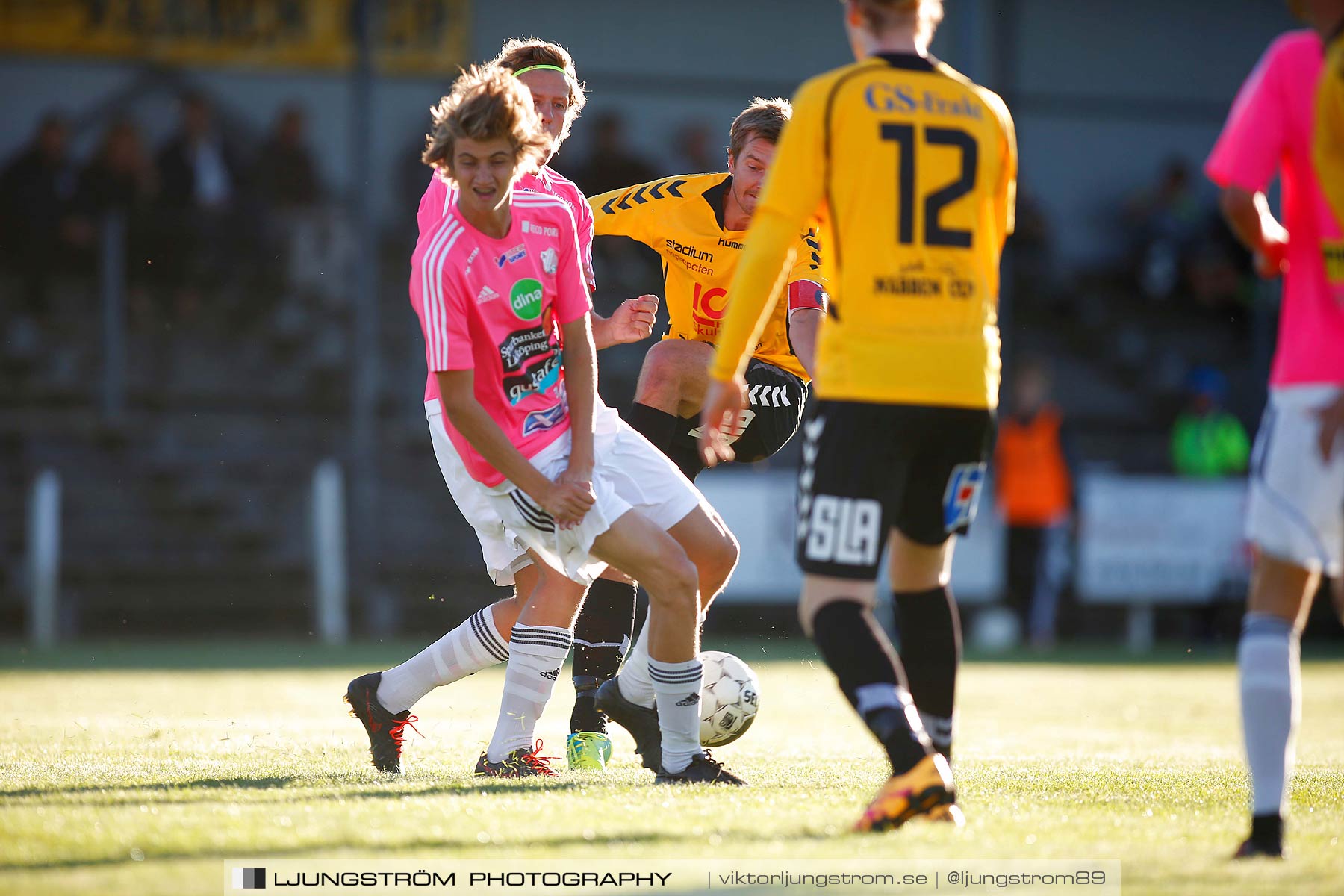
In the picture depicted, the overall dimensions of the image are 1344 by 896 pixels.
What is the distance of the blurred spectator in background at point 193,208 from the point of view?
48.8 ft

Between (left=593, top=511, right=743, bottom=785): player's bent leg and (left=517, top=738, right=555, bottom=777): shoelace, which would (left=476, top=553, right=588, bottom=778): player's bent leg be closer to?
(left=517, top=738, right=555, bottom=777): shoelace

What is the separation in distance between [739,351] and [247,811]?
1632 mm

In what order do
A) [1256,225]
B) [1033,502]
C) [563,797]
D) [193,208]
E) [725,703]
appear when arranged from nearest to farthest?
[1256,225] < [563,797] < [725,703] < [1033,502] < [193,208]

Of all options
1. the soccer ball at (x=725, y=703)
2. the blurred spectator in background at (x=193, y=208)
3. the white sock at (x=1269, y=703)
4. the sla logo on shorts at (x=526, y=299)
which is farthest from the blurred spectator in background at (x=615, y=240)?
the white sock at (x=1269, y=703)

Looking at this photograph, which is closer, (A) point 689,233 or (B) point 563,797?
(B) point 563,797

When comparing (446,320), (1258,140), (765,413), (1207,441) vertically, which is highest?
(1258,140)

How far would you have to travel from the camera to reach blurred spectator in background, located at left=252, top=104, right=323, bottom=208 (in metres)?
16.1

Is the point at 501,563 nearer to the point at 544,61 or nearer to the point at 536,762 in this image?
the point at 536,762

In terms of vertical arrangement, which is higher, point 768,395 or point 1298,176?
point 1298,176

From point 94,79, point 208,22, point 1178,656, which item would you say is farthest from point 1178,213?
point 94,79

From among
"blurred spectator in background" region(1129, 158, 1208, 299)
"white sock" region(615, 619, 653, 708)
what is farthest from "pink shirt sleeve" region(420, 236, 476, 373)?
"blurred spectator in background" region(1129, 158, 1208, 299)

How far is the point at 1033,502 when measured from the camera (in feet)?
47.9

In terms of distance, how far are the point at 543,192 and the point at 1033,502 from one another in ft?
33.3

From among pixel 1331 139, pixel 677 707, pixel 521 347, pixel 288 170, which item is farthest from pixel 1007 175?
pixel 288 170
